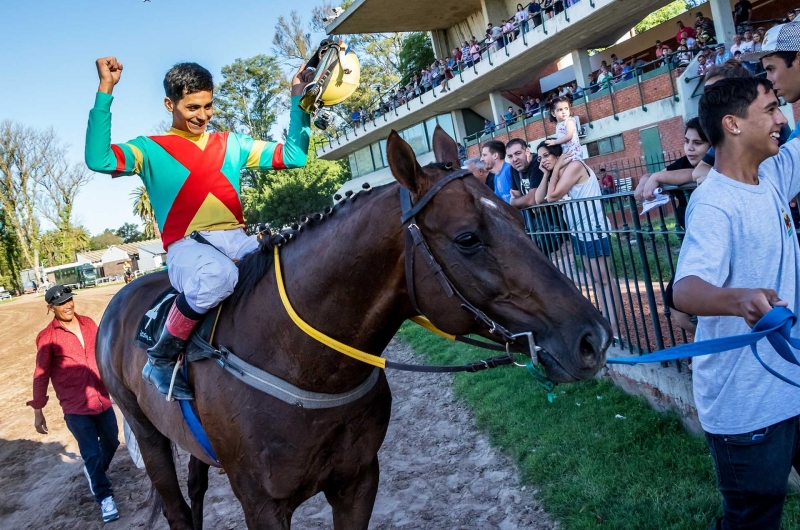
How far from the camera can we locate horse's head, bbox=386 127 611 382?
2.01 metres

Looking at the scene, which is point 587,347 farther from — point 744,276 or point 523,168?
point 523,168

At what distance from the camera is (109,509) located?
5422mm

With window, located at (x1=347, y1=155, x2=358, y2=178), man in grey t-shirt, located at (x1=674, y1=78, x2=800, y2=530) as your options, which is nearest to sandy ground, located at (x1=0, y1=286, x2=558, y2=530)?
man in grey t-shirt, located at (x1=674, y1=78, x2=800, y2=530)

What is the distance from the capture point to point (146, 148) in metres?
3.13

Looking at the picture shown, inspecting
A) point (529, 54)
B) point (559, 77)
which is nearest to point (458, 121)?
point (559, 77)

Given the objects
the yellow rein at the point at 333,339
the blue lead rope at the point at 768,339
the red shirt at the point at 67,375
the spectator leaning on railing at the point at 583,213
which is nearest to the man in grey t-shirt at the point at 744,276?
the blue lead rope at the point at 768,339

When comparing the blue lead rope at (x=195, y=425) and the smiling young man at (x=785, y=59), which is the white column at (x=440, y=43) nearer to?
the smiling young man at (x=785, y=59)

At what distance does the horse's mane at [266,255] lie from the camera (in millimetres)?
2850

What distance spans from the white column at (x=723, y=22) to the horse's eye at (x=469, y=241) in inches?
783

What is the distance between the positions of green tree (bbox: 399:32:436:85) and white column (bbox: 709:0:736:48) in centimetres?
2424

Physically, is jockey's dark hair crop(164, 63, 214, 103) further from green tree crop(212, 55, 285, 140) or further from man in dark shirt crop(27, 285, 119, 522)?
green tree crop(212, 55, 285, 140)

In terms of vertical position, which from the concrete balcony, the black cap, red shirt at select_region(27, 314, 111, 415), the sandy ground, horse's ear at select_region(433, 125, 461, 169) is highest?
the concrete balcony

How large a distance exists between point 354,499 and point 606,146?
21338 mm

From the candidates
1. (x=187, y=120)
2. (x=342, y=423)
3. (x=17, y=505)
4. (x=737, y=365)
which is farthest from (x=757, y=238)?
(x=17, y=505)
